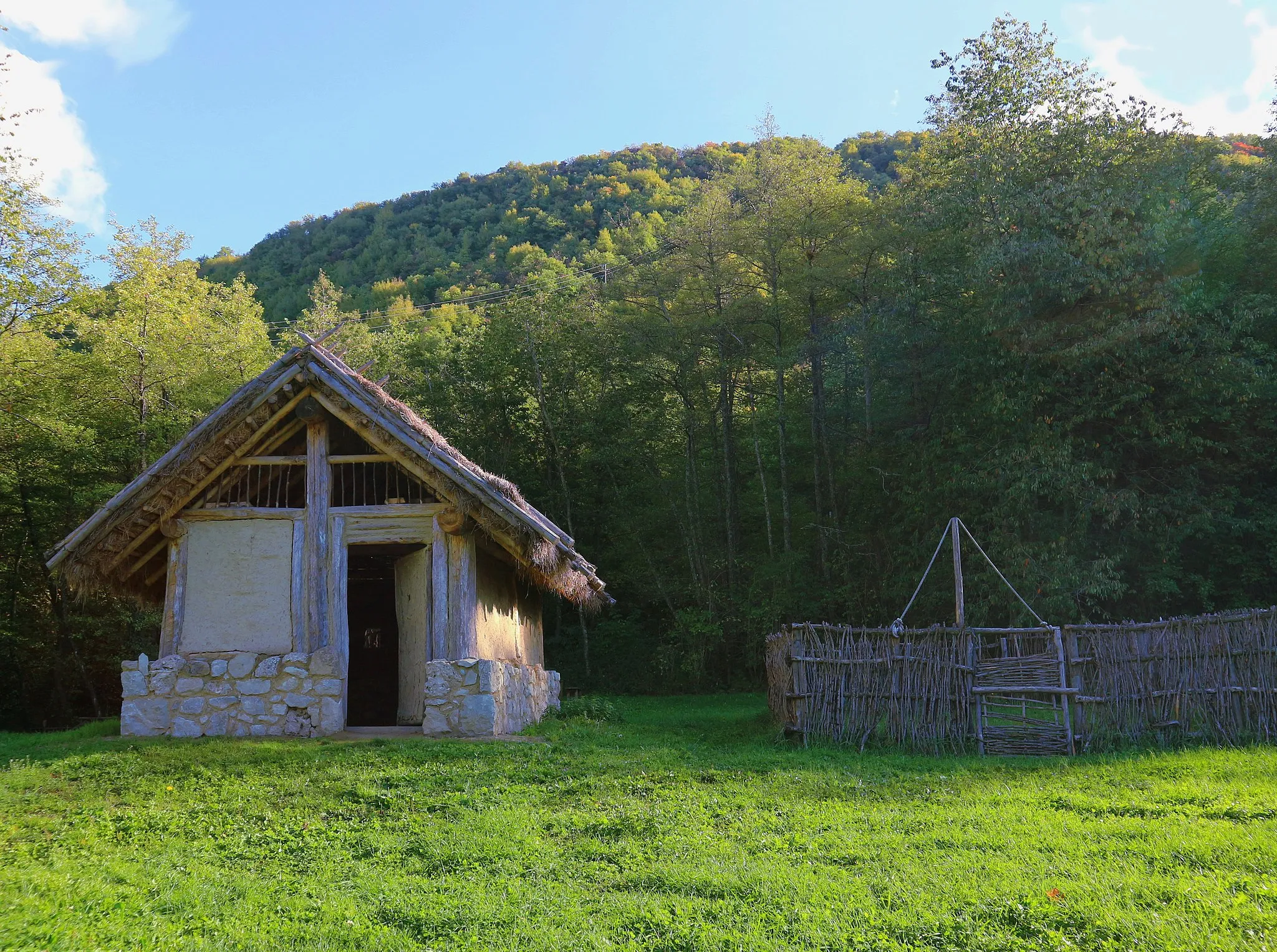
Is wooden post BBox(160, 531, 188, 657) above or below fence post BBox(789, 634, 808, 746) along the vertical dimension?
above

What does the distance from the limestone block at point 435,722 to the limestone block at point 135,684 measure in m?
2.83

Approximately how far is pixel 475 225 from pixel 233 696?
31680mm

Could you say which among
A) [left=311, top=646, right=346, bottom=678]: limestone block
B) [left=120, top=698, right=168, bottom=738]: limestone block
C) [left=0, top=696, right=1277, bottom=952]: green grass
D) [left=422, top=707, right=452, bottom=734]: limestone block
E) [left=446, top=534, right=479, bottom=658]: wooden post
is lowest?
[left=0, top=696, right=1277, bottom=952]: green grass

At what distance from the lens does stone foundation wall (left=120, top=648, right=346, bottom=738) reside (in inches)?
373

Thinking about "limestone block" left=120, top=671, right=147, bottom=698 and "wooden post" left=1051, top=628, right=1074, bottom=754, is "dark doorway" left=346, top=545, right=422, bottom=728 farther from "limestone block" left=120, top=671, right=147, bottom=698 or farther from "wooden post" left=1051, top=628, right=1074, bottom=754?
"wooden post" left=1051, top=628, right=1074, bottom=754

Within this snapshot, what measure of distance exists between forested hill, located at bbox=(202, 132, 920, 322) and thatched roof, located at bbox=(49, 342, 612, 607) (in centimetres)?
1973

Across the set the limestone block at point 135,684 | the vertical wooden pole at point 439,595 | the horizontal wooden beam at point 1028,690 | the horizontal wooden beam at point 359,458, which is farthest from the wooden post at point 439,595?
the horizontal wooden beam at point 1028,690

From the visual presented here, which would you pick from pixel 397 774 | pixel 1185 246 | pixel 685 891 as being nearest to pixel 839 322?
pixel 1185 246

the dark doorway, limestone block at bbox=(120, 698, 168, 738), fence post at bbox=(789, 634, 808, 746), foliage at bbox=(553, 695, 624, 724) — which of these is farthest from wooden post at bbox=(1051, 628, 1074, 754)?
the dark doorway

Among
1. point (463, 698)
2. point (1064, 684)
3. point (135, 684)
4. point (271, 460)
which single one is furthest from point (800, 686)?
point (135, 684)

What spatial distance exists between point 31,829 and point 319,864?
7.46 ft

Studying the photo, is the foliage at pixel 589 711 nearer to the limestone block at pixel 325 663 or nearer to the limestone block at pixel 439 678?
the limestone block at pixel 439 678

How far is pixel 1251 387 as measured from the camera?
15141 millimetres

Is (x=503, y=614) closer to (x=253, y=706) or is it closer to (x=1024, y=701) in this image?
(x=253, y=706)
